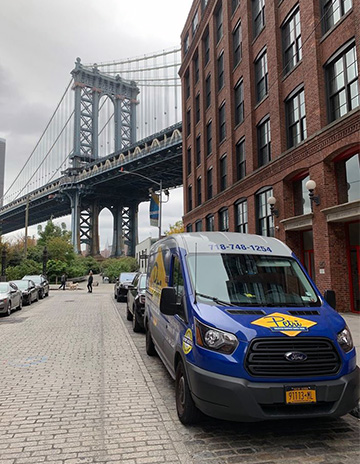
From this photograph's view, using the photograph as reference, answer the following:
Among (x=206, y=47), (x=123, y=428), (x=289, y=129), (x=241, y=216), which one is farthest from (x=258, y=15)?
(x=123, y=428)

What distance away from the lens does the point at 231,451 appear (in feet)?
12.1

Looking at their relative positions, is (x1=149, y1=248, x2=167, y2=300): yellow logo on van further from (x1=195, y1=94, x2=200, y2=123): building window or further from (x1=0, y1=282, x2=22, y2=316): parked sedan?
(x1=195, y1=94, x2=200, y2=123): building window

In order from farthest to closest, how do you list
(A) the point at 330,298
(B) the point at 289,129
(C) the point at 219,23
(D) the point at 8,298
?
(C) the point at 219,23
(B) the point at 289,129
(D) the point at 8,298
(A) the point at 330,298

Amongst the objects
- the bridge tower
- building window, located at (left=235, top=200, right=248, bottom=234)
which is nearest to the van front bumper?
building window, located at (left=235, top=200, right=248, bottom=234)

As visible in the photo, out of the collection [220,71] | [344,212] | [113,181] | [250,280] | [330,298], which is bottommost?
[330,298]

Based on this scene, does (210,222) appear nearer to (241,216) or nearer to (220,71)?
(241,216)

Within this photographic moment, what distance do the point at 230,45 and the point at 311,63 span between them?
1164 centimetres

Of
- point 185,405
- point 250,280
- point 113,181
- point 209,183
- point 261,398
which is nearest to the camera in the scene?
point 261,398

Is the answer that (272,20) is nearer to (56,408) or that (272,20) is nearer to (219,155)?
(219,155)

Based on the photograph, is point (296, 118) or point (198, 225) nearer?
point (296, 118)

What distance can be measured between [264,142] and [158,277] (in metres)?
15.6

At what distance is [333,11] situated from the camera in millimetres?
14773

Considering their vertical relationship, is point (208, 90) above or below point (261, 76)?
above

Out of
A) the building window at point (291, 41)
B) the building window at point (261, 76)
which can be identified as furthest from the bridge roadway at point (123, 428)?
the building window at point (261, 76)
